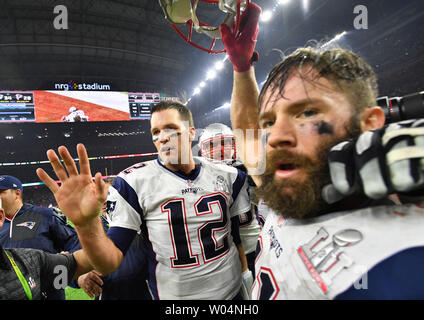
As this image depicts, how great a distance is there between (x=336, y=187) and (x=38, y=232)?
7.59 ft

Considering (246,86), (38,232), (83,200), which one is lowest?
(38,232)

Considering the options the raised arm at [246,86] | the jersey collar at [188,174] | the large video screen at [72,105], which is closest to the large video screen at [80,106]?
the large video screen at [72,105]

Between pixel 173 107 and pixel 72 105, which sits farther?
pixel 72 105

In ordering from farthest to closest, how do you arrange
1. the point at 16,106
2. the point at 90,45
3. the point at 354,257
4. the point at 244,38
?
1. the point at 90,45
2. the point at 16,106
3. the point at 244,38
4. the point at 354,257

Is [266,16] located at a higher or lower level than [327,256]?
higher

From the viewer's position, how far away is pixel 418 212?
0.45 meters

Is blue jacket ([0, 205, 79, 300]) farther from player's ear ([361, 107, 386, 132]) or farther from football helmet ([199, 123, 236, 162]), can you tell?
player's ear ([361, 107, 386, 132])

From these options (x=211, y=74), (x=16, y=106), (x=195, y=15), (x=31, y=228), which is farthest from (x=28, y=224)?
(x=211, y=74)

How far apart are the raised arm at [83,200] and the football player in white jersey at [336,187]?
631 mm

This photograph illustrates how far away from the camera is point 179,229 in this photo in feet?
3.77

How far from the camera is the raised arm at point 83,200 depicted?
0.79 metres

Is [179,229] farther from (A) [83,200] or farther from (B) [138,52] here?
(B) [138,52]

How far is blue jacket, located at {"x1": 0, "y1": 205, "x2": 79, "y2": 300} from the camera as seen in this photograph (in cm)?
174
